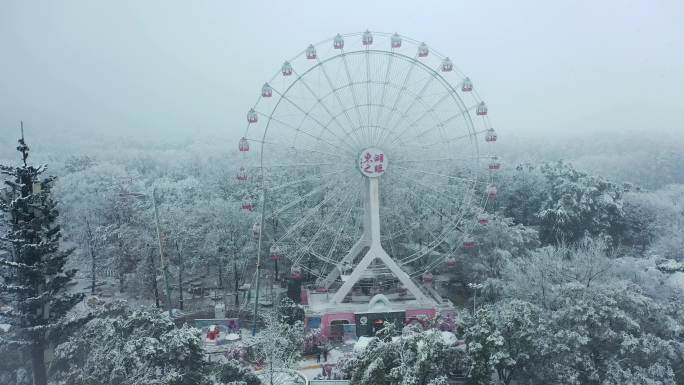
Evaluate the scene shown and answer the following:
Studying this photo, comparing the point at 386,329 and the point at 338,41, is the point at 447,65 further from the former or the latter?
the point at 386,329

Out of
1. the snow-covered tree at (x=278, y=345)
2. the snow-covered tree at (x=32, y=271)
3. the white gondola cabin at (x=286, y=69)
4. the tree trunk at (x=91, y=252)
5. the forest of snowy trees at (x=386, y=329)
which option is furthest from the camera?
the tree trunk at (x=91, y=252)

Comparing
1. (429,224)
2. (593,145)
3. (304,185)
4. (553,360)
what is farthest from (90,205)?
(593,145)

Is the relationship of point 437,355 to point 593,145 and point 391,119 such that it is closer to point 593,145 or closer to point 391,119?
point 391,119

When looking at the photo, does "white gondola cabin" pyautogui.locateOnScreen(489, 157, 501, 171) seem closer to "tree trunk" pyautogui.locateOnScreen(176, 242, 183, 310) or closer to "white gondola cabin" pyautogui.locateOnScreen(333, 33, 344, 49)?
"white gondola cabin" pyautogui.locateOnScreen(333, 33, 344, 49)

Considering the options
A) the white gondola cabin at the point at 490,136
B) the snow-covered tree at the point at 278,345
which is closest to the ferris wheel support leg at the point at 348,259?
the snow-covered tree at the point at 278,345

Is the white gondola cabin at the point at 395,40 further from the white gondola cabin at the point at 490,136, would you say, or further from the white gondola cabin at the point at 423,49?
the white gondola cabin at the point at 490,136
